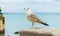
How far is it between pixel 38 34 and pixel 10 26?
8987 mm

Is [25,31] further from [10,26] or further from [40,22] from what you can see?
[10,26]

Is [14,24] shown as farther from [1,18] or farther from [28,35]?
[28,35]

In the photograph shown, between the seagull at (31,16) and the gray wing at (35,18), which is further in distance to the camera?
the seagull at (31,16)

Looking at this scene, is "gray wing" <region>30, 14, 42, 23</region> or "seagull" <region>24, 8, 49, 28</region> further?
"seagull" <region>24, 8, 49, 28</region>

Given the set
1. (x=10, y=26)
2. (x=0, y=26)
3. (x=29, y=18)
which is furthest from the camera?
(x=10, y=26)

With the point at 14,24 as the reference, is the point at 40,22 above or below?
above

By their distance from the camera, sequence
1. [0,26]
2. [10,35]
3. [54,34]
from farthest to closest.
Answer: [10,35] → [0,26] → [54,34]

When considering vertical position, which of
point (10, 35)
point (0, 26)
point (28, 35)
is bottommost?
point (10, 35)

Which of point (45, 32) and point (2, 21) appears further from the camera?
point (2, 21)

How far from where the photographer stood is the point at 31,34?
2.69 metres

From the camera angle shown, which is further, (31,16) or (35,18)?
(31,16)

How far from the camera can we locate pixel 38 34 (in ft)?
8.48

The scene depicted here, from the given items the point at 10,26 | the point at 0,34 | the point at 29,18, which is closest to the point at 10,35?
the point at 10,26

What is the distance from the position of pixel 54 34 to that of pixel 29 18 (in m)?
2.08
